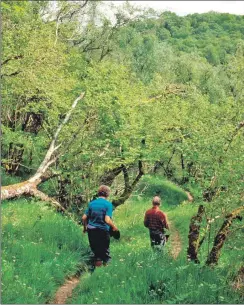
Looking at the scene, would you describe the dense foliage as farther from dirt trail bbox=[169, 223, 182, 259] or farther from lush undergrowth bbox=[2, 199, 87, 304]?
lush undergrowth bbox=[2, 199, 87, 304]

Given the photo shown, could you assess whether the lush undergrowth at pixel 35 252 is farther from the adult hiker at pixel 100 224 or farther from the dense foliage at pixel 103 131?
the dense foliage at pixel 103 131

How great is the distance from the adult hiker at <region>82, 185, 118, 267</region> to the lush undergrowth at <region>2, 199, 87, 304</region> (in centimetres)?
55

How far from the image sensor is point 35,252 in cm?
895

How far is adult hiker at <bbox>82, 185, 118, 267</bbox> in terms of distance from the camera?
29.4ft

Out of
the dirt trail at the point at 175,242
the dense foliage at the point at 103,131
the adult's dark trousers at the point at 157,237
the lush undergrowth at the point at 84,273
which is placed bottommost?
the dirt trail at the point at 175,242

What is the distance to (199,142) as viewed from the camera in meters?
9.70

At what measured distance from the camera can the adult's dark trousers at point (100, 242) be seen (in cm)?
907

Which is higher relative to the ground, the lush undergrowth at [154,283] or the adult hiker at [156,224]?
the lush undergrowth at [154,283]

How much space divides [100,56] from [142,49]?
13025 millimetres

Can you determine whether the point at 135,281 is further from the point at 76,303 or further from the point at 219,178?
the point at 219,178

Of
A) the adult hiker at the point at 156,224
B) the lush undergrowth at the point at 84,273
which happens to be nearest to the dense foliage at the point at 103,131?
the adult hiker at the point at 156,224

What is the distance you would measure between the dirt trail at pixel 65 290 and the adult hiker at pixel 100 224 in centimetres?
62

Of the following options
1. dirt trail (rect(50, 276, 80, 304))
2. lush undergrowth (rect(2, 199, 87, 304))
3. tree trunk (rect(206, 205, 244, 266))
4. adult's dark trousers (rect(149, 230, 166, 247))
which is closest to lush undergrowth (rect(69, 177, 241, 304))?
dirt trail (rect(50, 276, 80, 304))

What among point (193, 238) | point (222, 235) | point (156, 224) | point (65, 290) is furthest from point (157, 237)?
point (65, 290)
